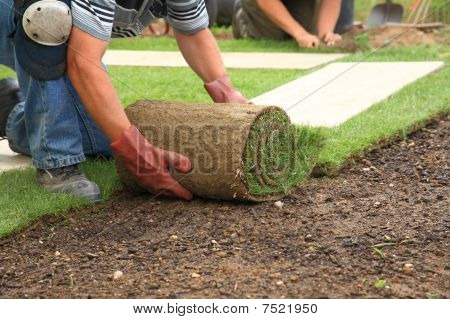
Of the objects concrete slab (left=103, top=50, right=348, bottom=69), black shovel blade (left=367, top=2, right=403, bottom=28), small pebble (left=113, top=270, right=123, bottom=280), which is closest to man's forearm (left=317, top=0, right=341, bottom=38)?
concrete slab (left=103, top=50, right=348, bottom=69)

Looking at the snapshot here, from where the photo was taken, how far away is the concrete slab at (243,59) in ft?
22.2

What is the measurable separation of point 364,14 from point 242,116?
24.2 ft

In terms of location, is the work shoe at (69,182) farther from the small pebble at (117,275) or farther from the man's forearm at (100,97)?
the small pebble at (117,275)

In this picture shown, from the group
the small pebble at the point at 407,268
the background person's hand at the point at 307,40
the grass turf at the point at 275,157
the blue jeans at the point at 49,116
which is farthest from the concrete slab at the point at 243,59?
the small pebble at the point at 407,268

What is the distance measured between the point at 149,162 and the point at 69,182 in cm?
46

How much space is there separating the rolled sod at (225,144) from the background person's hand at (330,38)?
3741 mm

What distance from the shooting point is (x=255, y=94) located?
18.5 ft

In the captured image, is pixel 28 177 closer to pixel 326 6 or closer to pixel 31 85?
pixel 31 85

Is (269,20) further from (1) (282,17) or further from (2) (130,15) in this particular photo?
(2) (130,15)

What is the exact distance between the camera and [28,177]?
158 inches

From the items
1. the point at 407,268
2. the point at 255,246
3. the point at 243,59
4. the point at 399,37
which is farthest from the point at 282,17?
the point at 407,268

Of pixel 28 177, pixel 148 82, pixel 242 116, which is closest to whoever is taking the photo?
pixel 242 116

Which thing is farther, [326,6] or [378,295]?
[326,6]
